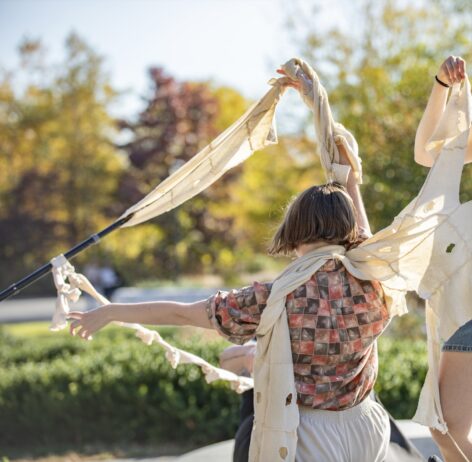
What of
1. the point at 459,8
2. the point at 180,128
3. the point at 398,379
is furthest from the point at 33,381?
the point at 180,128

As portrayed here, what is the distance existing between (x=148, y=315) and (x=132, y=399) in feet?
14.2

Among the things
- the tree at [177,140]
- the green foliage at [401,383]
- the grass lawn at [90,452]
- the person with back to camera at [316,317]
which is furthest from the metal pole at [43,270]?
the tree at [177,140]

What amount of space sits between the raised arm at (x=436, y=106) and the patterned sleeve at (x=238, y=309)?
35.7 inches

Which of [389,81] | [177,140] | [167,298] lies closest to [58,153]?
[177,140]

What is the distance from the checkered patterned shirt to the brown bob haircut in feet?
0.35

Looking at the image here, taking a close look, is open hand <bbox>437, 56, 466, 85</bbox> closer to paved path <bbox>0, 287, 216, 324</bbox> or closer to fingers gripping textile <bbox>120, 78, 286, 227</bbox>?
fingers gripping textile <bbox>120, 78, 286, 227</bbox>

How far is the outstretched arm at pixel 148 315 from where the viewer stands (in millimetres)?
2570

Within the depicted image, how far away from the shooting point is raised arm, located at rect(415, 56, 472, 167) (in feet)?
9.53

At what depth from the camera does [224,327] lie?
2574mm

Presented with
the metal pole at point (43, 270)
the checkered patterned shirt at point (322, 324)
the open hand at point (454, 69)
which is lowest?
the checkered patterned shirt at point (322, 324)

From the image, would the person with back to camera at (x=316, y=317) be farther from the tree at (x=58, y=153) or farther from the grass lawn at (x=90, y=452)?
the tree at (x=58, y=153)

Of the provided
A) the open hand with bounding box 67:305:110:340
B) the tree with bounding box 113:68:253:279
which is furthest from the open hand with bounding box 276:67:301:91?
the tree with bounding box 113:68:253:279

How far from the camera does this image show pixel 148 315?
8.42 feet

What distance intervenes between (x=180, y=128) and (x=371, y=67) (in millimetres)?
10642
